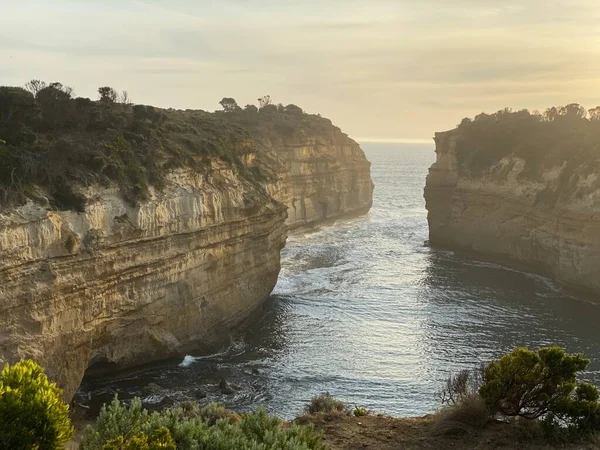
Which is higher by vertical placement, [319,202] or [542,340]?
[319,202]

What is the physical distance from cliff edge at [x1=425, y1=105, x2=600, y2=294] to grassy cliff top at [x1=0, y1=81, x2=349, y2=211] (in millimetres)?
24321

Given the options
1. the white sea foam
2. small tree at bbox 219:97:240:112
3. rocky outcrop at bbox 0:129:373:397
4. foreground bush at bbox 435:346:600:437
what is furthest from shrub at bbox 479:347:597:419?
small tree at bbox 219:97:240:112

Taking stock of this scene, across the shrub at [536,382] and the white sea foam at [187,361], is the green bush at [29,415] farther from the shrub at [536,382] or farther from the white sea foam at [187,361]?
the white sea foam at [187,361]

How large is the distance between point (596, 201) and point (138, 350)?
33.0 metres

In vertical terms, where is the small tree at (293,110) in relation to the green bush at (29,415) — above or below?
above

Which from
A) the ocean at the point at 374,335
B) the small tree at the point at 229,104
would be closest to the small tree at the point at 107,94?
the ocean at the point at 374,335

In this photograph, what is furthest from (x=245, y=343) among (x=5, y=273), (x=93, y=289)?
(x=5, y=273)

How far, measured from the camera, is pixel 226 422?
13.6m

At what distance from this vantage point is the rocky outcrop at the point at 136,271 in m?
22.4

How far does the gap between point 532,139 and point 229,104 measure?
41776 millimetres

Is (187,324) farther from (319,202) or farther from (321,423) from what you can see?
(319,202)

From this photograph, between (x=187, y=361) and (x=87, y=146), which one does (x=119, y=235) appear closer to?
(x=87, y=146)

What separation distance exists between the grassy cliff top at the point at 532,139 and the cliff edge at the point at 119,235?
84.1 feet

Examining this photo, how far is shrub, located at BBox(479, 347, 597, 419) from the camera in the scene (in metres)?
16.0
